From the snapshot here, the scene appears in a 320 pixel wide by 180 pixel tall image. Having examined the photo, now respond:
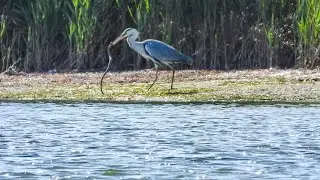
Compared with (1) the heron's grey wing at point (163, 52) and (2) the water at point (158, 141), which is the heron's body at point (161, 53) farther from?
(2) the water at point (158, 141)

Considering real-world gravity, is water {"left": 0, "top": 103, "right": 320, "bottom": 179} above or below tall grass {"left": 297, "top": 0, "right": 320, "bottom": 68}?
below

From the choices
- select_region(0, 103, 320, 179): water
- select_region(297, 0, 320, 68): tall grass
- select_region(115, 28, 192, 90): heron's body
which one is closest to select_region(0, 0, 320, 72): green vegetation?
select_region(297, 0, 320, 68): tall grass

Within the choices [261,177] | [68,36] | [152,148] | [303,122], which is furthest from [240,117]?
[68,36]

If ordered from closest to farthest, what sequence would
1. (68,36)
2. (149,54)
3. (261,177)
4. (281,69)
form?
1. (261,177)
2. (149,54)
3. (281,69)
4. (68,36)

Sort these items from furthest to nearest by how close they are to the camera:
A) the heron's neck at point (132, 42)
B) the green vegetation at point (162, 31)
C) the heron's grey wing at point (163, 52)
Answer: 1. the green vegetation at point (162, 31)
2. the heron's neck at point (132, 42)
3. the heron's grey wing at point (163, 52)

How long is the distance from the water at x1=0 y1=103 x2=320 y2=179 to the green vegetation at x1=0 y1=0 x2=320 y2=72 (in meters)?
3.45

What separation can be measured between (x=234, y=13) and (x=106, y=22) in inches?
84.9

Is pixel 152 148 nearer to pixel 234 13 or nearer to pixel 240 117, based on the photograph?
pixel 240 117

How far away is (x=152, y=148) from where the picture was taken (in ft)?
35.4

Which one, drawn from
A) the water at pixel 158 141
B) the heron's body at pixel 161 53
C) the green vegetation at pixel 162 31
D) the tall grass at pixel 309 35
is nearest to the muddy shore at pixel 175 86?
the tall grass at pixel 309 35

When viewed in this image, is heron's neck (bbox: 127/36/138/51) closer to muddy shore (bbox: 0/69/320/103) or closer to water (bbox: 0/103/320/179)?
muddy shore (bbox: 0/69/320/103)

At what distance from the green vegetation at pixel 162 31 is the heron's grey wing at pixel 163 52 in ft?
5.77

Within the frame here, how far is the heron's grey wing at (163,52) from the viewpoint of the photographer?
16.1 metres

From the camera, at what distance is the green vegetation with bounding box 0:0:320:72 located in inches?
696
